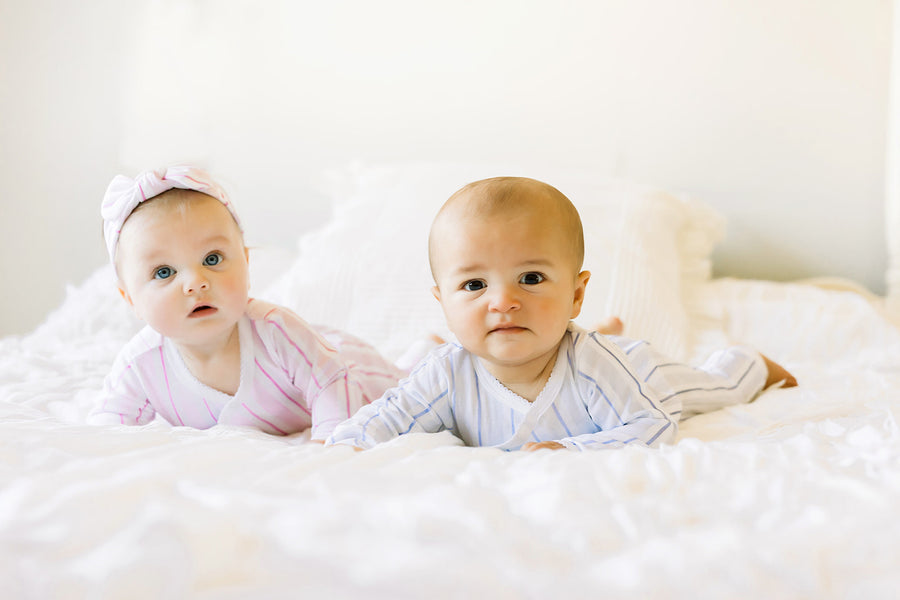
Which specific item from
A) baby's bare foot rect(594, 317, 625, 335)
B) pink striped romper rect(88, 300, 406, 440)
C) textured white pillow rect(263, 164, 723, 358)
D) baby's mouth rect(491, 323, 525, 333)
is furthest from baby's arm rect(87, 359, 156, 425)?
baby's bare foot rect(594, 317, 625, 335)

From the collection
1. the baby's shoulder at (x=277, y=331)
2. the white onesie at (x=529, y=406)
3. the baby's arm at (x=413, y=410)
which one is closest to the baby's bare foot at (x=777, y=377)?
the white onesie at (x=529, y=406)

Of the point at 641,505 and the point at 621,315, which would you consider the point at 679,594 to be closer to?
the point at 641,505

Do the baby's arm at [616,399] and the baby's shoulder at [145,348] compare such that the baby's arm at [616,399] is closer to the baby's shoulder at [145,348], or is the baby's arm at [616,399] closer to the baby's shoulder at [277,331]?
the baby's shoulder at [277,331]

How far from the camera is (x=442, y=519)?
0.59 metres

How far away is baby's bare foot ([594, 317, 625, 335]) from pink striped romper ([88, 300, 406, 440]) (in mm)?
476

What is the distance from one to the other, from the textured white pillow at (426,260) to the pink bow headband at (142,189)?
0.55 meters

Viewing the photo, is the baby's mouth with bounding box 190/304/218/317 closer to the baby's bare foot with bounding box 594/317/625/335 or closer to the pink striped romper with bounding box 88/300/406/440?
the pink striped romper with bounding box 88/300/406/440

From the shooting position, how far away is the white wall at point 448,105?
2.15m

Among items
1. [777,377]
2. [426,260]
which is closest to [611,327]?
[777,377]

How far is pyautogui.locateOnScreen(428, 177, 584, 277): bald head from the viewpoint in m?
0.91

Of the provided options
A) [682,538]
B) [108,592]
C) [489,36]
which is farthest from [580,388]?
[489,36]

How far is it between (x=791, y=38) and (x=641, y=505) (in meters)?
1.88

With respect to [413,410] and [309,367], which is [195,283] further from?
[413,410]

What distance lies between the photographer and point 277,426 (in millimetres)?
1196
